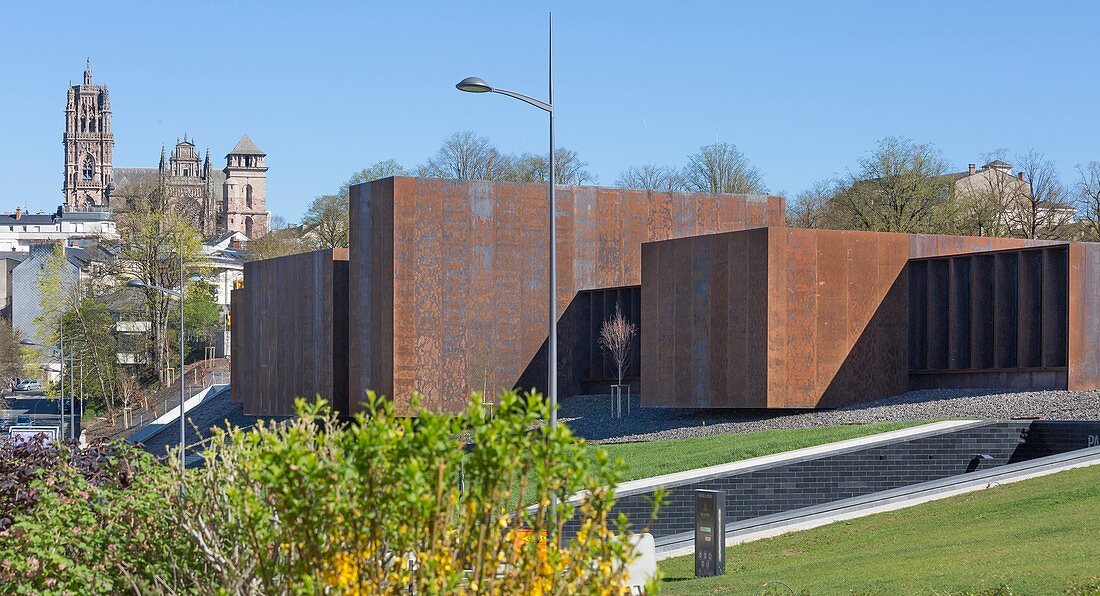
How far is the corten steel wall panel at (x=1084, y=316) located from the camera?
2991cm

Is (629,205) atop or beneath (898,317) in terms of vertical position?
atop

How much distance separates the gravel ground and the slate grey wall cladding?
2044mm

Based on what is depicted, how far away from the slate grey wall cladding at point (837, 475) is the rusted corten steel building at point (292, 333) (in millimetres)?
19840

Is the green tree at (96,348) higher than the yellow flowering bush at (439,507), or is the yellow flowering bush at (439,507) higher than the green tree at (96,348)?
the yellow flowering bush at (439,507)

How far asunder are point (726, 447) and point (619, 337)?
1372 centimetres

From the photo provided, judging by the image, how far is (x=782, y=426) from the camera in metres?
31.5

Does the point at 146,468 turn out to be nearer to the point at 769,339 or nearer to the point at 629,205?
the point at 769,339

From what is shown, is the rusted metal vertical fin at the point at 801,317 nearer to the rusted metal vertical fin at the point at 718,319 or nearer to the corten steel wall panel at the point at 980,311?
the rusted metal vertical fin at the point at 718,319

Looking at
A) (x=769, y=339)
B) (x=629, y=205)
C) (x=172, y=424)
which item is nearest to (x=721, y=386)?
(x=769, y=339)

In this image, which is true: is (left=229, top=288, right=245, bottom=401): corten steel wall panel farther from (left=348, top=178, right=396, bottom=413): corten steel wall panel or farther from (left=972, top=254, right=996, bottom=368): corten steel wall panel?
(left=972, top=254, right=996, bottom=368): corten steel wall panel

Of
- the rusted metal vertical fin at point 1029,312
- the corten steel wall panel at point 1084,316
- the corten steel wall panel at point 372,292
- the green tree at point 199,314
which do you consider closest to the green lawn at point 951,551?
the corten steel wall panel at point 1084,316

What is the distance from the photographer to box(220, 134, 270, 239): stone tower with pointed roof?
646 ft

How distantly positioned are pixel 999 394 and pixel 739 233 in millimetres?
7639

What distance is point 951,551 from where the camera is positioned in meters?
15.4
